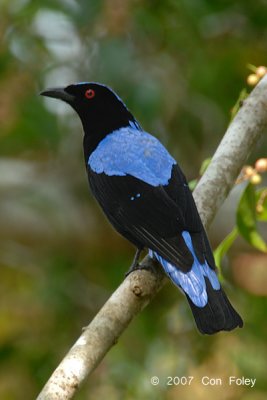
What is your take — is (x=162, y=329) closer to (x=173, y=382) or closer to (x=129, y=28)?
(x=173, y=382)

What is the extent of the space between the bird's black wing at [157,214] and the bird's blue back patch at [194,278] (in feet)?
0.09

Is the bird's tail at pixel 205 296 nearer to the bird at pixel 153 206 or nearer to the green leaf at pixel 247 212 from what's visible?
the bird at pixel 153 206

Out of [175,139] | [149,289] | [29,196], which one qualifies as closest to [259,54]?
[175,139]

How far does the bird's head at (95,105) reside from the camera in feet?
18.2

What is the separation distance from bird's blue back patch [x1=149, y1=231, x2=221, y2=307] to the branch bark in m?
0.07

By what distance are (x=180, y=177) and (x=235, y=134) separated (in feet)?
1.30

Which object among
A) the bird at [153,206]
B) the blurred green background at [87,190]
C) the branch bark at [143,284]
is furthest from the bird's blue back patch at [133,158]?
the blurred green background at [87,190]

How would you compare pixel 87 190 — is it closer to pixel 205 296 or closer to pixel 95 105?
pixel 95 105

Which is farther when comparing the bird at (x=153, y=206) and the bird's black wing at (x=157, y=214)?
the bird's black wing at (x=157, y=214)

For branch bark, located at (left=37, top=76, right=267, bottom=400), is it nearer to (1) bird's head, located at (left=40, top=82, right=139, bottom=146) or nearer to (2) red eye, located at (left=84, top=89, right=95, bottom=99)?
(1) bird's head, located at (left=40, top=82, right=139, bottom=146)

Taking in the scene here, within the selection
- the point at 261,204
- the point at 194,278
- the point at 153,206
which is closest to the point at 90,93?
the point at 153,206

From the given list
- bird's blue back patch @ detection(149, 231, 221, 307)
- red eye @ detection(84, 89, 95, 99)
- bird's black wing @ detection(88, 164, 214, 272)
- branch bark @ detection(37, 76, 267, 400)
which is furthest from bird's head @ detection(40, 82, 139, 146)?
bird's blue back patch @ detection(149, 231, 221, 307)

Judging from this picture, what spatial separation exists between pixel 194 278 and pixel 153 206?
50cm

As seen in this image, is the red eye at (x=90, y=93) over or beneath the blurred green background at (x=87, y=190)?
over
